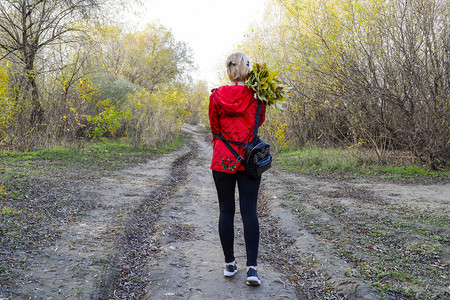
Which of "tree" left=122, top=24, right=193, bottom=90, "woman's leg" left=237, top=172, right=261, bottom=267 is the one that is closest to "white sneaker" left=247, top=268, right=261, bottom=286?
"woman's leg" left=237, top=172, right=261, bottom=267

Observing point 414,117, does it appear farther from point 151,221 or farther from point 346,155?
point 151,221

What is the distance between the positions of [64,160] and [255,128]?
7956 mm

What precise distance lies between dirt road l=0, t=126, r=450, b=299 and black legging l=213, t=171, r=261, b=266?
45 cm

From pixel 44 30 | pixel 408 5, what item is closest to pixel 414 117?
pixel 408 5

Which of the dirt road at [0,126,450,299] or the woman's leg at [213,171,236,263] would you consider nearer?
the woman's leg at [213,171,236,263]

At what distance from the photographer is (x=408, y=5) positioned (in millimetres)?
8797

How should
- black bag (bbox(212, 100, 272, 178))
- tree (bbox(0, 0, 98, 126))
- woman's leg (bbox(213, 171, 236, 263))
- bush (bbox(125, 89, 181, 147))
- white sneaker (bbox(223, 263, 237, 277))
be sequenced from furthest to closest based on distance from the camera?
1. bush (bbox(125, 89, 181, 147))
2. tree (bbox(0, 0, 98, 126))
3. white sneaker (bbox(223, 263, 237, 277))
4. woman's leg (bbox(213, 171, 236, 263))
5. black bag (bbox(212, 100, 272, 178))

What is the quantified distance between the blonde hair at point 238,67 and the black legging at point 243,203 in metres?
0.82

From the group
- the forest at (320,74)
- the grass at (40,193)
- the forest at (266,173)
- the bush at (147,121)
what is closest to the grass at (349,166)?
the forest at (266,173)

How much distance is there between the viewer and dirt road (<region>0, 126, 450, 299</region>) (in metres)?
2.97

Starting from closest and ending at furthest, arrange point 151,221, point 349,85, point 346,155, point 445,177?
point 151,221 < point 445,177 < point 349,85 < point 346,155

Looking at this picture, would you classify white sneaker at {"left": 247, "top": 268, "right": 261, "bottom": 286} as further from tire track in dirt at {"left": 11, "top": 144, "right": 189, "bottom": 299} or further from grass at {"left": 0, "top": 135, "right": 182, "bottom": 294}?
grass at {"left": 0, "top": 135, "right": 182, "bottom": 294}

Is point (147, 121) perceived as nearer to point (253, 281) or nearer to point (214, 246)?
point (214, 246)

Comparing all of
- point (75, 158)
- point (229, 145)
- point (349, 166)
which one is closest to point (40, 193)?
point (75, 158)
